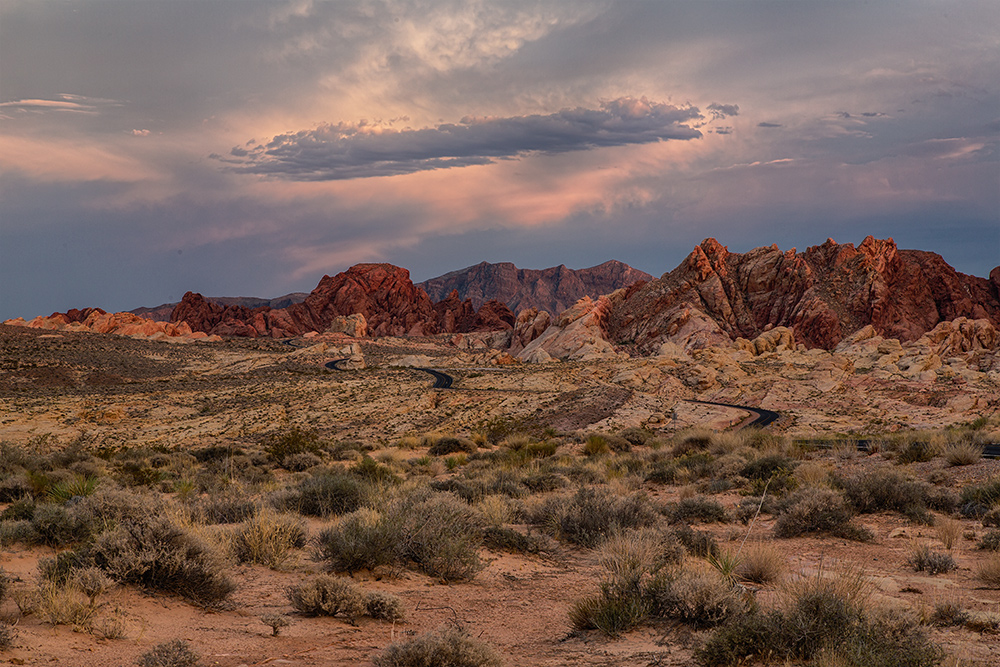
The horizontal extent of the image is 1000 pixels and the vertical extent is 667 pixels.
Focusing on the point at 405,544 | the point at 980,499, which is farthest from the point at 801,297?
the point at 405,544

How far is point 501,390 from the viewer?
50.2 metres

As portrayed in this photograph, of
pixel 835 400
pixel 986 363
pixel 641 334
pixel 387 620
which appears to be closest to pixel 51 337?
pixel 641 334

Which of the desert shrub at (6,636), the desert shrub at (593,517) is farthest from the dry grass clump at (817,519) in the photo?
the desert shrub at (6,636)

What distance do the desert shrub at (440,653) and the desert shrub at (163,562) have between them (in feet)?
9.18

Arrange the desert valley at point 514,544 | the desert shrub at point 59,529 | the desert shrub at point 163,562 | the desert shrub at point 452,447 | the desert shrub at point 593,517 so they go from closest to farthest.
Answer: the desert valley at point 514,544 → the desert shrub at point 163,562 → the desert shrub at point 59,529 → the desert shrub at point 593,517 → the desert shrub at point 452,447

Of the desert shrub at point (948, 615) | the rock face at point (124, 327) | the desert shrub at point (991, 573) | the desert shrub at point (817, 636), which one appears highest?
the rock face at point (124, 327)

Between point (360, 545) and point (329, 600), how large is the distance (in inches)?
59.6

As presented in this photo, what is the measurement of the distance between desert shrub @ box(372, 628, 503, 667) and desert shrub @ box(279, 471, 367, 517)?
741 cm

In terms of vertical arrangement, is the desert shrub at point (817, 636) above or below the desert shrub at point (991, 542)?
above

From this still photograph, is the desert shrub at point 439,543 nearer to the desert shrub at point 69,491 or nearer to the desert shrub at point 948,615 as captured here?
the desert shrub at point 948,615

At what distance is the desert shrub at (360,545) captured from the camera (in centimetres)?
816

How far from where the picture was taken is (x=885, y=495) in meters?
12.6

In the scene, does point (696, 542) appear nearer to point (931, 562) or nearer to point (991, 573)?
point (931, 562)

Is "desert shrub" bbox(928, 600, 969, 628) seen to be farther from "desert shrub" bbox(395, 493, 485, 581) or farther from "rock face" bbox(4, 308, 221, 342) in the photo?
"rock face" bbox(4, 308, 221, 342)
